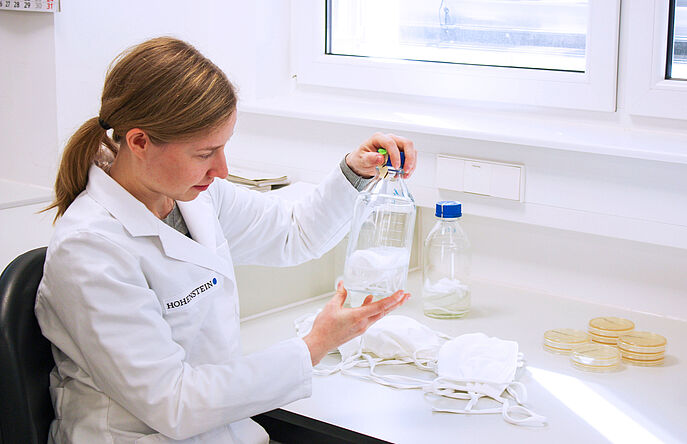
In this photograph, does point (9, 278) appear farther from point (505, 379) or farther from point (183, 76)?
point (505, 379)

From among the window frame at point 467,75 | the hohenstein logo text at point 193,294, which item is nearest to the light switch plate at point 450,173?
the window frame at point 467,75

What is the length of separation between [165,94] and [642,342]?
3.08 feet

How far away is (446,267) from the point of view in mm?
1782

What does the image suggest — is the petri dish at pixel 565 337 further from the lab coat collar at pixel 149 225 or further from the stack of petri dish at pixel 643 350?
the lab coat collar at pixel 149 225

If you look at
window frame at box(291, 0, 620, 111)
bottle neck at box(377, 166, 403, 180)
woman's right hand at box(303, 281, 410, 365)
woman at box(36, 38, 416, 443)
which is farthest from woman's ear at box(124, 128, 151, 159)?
window frame at box(291, 0, 620, 111)

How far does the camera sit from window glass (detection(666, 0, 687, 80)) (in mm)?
1599

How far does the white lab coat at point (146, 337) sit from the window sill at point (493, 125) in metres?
0.69

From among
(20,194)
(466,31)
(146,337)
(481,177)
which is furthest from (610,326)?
(20,194)

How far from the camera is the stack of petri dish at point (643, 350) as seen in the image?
4.69 feet

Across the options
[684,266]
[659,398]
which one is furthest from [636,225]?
[659,398]

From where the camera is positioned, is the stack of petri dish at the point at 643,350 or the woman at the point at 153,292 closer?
the woman at the point at 153,292

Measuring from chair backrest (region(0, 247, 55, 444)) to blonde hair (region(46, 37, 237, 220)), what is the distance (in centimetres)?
24

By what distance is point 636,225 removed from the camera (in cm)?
160

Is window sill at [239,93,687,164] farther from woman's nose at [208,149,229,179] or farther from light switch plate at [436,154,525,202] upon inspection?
woman's nose at [208,149,229,179]
